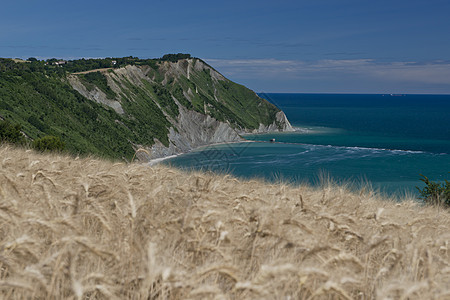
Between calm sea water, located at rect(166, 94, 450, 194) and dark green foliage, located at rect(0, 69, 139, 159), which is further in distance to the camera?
calm sea water, located at rect(166, 94, 450, 194)

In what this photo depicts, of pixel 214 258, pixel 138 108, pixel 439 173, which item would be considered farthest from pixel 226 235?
pixel 138 108

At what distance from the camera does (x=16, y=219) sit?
392 centimetres

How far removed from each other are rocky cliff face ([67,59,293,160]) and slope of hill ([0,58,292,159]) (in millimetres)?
302

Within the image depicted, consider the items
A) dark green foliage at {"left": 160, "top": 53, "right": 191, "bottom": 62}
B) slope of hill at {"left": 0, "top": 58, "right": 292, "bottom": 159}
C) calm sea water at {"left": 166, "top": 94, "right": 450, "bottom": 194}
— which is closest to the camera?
slope of hill at {"left": 0, "top": 58, "right": 292, "bottom": 159}

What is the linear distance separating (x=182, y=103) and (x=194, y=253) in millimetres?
146848

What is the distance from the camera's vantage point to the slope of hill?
3278 inches

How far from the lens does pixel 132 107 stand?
399 feet

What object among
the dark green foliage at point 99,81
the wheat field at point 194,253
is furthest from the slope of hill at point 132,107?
the wheat field at point 194,253

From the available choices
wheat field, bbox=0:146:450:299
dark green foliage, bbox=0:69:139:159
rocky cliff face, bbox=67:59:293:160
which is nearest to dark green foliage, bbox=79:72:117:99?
rocky cliff face, bbox=67:59:293:160

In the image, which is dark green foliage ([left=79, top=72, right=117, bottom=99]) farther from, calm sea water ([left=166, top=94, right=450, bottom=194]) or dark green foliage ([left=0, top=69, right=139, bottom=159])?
calm sea water ([left=166, top=94, right=450, bottom=194])

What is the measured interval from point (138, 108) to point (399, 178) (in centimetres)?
8036

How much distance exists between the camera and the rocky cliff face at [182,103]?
116812 millimetres

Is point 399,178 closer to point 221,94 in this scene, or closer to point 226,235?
point 226,235

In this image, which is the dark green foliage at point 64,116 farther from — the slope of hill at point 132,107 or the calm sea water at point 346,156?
the calm sea water at point 346,156
